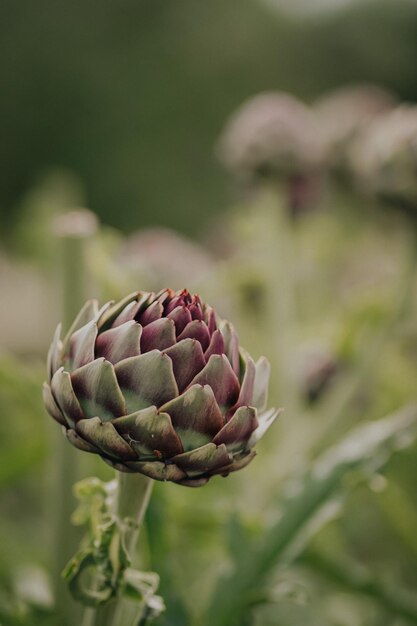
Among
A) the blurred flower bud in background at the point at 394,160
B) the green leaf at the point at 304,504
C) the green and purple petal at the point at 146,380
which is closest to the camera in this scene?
the green and purple petal at the point at 146,380

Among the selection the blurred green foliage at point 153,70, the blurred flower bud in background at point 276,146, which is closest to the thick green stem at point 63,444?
the blurred flower bud in background at point 276,146

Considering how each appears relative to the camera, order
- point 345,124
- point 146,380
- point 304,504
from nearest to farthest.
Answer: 1. point 146,380
2. point 304,504
3. point 345,124

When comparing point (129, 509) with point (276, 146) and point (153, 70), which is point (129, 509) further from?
point (153, 70)

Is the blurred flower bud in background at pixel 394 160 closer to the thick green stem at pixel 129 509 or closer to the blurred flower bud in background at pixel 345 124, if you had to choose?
the blurred flower bud in background at pixel 345 124

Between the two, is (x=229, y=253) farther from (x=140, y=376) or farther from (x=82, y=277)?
(x=140, y=376)

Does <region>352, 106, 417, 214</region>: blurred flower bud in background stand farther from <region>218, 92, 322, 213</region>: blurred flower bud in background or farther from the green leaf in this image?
the green leaf

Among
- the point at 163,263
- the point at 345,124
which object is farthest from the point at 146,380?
the point at 345,124

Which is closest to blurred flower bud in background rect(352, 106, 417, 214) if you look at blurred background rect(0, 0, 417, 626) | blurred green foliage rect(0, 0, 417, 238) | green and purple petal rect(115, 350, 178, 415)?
blurred background rect(0, 0, 417, 626)

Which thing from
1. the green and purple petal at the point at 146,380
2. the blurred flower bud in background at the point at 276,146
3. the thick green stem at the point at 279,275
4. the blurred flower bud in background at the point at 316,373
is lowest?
the green and purple petal at the point at 146,380
